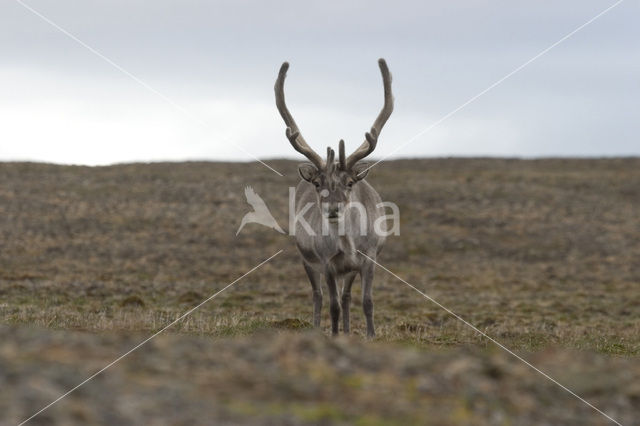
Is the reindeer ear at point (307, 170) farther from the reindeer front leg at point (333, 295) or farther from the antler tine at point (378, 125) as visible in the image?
the reindeer front leg at point (333, 295)

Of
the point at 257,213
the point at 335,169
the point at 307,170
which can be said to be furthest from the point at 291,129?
the point at 257,213

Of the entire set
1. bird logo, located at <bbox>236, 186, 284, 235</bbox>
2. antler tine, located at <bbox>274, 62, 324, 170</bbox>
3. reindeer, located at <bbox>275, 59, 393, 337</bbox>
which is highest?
antler tine, located at <bbox>274, 62, 324, 170</bbox>

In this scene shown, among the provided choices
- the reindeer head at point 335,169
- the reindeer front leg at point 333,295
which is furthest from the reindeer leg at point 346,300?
the reindeer head at point 335,169

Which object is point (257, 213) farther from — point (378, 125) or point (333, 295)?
point (333, 295)

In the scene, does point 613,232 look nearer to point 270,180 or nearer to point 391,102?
point 270,180

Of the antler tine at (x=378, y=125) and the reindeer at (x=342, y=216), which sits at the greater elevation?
the antler tine at (x=378, y=125)

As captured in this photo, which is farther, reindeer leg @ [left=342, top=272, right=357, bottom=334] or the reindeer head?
reindeer leg @ [left=342, top=272, right=357, bottom=334]

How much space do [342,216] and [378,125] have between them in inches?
91.4

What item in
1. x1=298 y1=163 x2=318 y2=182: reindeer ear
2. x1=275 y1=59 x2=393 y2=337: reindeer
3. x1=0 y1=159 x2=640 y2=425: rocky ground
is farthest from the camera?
x1=298 y1=163 x2=318 y2=182: reindeer ear

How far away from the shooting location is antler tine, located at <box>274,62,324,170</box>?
42.0ft

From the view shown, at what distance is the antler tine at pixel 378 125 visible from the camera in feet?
41.3

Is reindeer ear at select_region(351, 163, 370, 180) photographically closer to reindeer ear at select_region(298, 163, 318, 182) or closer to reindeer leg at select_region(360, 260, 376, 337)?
reindeer ear at select_region(298, 163, 318, 182)

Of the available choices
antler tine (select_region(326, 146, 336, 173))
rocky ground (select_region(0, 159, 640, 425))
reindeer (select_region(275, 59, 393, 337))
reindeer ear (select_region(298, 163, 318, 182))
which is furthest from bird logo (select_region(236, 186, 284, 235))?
antler tine (select_region(326, 146, 336, 173))

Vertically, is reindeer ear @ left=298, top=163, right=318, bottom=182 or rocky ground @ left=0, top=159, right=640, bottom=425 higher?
reindeer ear @ left=298, top=163, right=318, bottom=182
